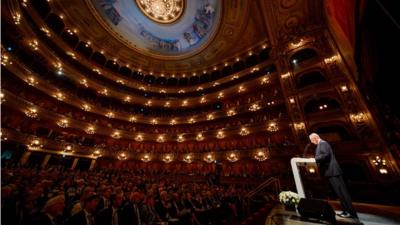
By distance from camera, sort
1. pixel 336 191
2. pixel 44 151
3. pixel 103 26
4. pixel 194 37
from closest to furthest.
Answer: pixel 336 191 < pixel 44 151 < pixel 103 26 < pixel 194 37

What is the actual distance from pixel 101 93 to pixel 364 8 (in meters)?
22.2

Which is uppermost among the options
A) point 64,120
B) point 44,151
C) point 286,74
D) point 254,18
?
point 254,18

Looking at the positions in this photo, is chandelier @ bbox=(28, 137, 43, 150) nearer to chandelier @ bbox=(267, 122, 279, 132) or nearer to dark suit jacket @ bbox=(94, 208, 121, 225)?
dark suit jacket @ bbox=(94, 208, 121, 225)

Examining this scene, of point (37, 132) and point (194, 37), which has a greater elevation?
point (194, 37)

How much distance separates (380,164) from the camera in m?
9.40

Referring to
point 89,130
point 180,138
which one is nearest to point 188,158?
point 180,138

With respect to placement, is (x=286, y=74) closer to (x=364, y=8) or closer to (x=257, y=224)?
(x=364, y=8)

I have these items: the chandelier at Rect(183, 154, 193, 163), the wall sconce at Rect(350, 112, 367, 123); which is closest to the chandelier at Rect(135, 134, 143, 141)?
the chandelier at Rect(183, 154, 193, 163)

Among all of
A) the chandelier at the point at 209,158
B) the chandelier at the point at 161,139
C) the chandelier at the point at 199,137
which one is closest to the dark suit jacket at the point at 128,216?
the chandelier at the point at 209,158

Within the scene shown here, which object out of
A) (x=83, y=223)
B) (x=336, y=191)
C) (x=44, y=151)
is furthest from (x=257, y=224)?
(x=44, y=151)

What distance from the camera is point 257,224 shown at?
3939 millimetres

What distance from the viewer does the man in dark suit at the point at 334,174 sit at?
2.85 m

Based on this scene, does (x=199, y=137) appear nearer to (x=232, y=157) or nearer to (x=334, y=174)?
(x=232, y=157)

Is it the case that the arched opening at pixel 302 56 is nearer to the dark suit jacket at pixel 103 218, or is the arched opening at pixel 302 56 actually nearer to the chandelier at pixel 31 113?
the dark suit jacket at pixel 103 218
